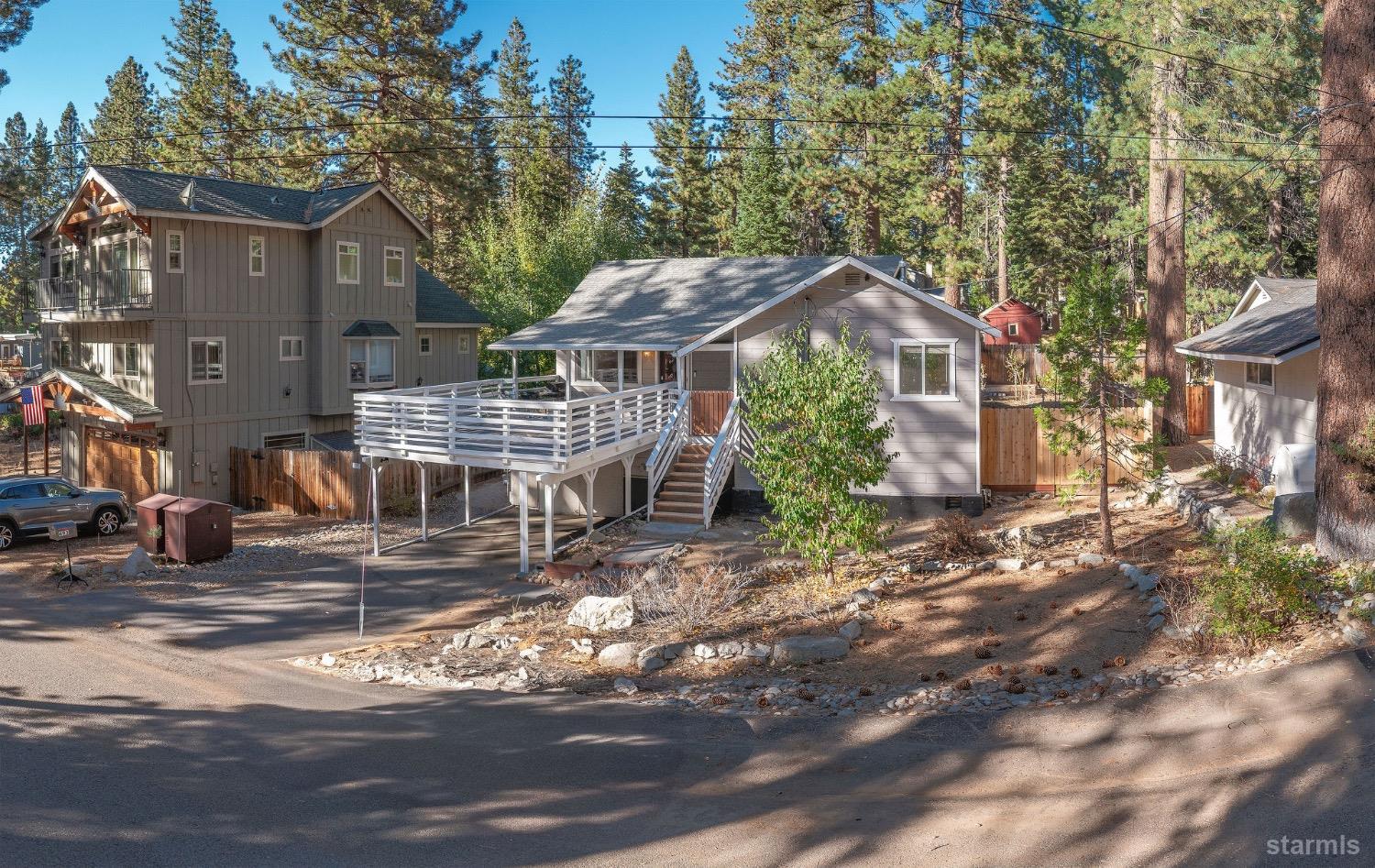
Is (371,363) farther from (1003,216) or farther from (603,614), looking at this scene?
(1003,216)

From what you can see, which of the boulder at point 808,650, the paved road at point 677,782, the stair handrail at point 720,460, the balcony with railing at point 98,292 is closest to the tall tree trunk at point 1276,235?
the stair handrail at point 720,460

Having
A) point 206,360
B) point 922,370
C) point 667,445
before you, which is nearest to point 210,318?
point 206,360

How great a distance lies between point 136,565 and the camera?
19.3 m

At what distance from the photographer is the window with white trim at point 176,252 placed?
26281mm

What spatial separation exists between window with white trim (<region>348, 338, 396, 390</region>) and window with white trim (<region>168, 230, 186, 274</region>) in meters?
5.51

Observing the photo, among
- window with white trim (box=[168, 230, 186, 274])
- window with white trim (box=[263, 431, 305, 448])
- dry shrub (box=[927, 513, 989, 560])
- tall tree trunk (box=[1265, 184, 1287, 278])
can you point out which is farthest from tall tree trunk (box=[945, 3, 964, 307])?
window with white trim (box=[168, 230, 186, 274])

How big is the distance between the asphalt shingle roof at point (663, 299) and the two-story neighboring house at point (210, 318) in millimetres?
5962

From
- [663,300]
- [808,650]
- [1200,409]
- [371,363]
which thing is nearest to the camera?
[808,650]

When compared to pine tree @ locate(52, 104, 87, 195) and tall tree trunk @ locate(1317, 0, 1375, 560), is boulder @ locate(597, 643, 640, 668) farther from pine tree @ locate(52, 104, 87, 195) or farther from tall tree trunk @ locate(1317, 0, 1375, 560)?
pine tree @ locate(52, 104, 87, 195)

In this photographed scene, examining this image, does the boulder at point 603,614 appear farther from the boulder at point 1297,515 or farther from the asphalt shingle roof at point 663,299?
the asphalt shingle roof at point 663,299

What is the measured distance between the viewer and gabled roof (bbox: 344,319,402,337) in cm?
3042

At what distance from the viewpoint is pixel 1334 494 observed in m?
11.9

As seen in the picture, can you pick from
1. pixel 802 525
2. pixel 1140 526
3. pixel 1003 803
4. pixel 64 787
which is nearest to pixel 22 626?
pixel 64 787

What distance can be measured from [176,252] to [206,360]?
289cm
